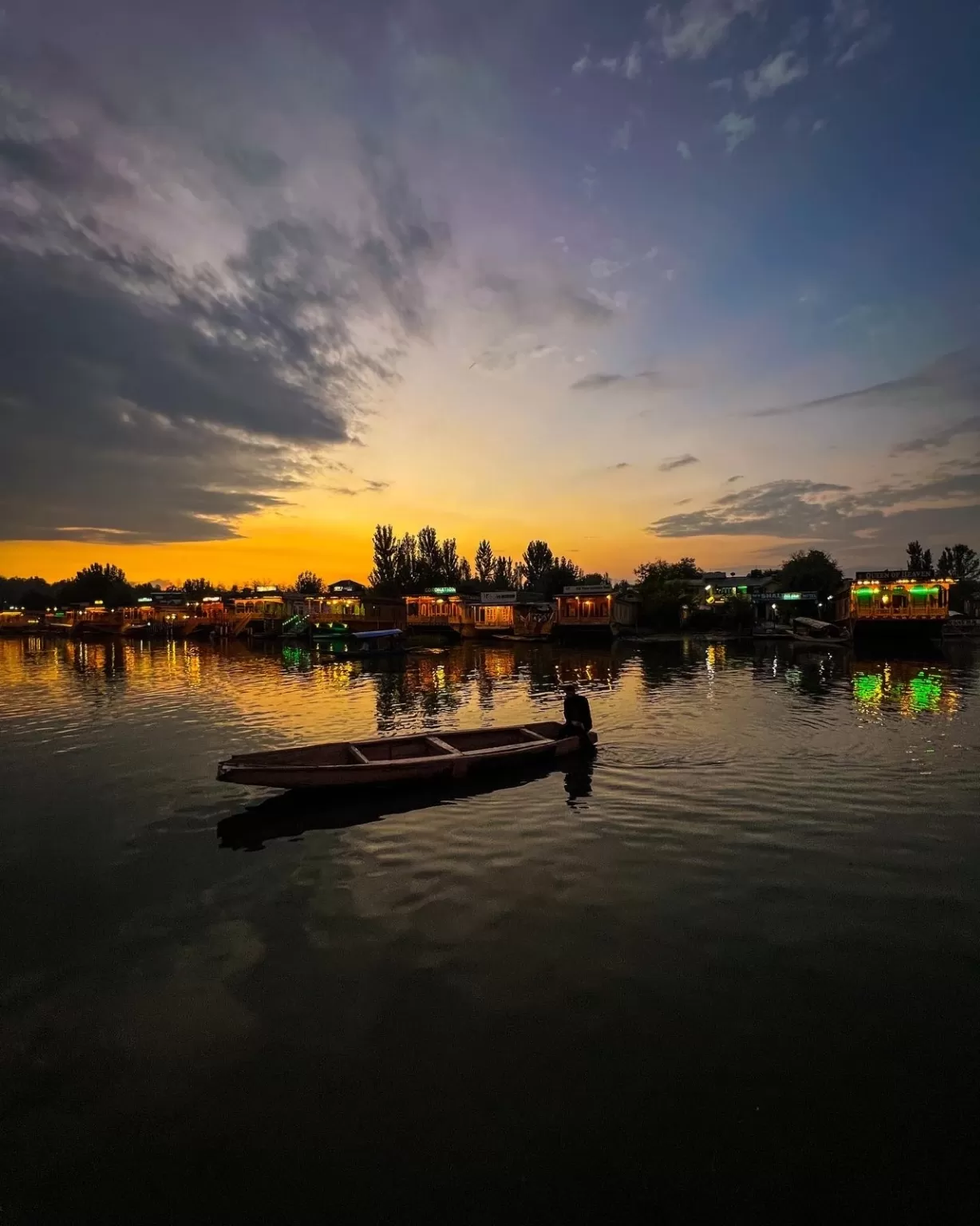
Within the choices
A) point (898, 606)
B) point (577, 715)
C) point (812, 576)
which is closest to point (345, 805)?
point (577, 715)

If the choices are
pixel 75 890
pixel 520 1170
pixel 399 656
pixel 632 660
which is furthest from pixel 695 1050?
pixel 399 656

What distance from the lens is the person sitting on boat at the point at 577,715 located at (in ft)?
55.9

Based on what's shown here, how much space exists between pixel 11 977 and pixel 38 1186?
354cm

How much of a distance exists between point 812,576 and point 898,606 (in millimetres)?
41003

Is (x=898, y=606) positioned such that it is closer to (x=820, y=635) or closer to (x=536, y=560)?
(x=820, y=635)

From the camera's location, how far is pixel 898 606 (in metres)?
54.5

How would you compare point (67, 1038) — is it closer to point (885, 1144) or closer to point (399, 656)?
point (885, 1144)

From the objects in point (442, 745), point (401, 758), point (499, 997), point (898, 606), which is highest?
point (898, 606)

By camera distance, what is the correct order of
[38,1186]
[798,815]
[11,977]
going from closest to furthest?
[38,1186], [11,977], [798,815]

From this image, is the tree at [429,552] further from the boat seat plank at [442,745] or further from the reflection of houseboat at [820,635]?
the boat seat plank at [442,745]

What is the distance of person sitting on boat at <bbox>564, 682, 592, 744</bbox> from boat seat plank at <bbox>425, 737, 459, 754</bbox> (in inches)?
132

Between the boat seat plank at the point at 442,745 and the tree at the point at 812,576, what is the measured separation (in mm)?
83142

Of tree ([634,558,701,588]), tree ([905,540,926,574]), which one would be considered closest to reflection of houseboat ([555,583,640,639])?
tree ([634,558,701,588])

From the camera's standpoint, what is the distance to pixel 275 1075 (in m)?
5.78
